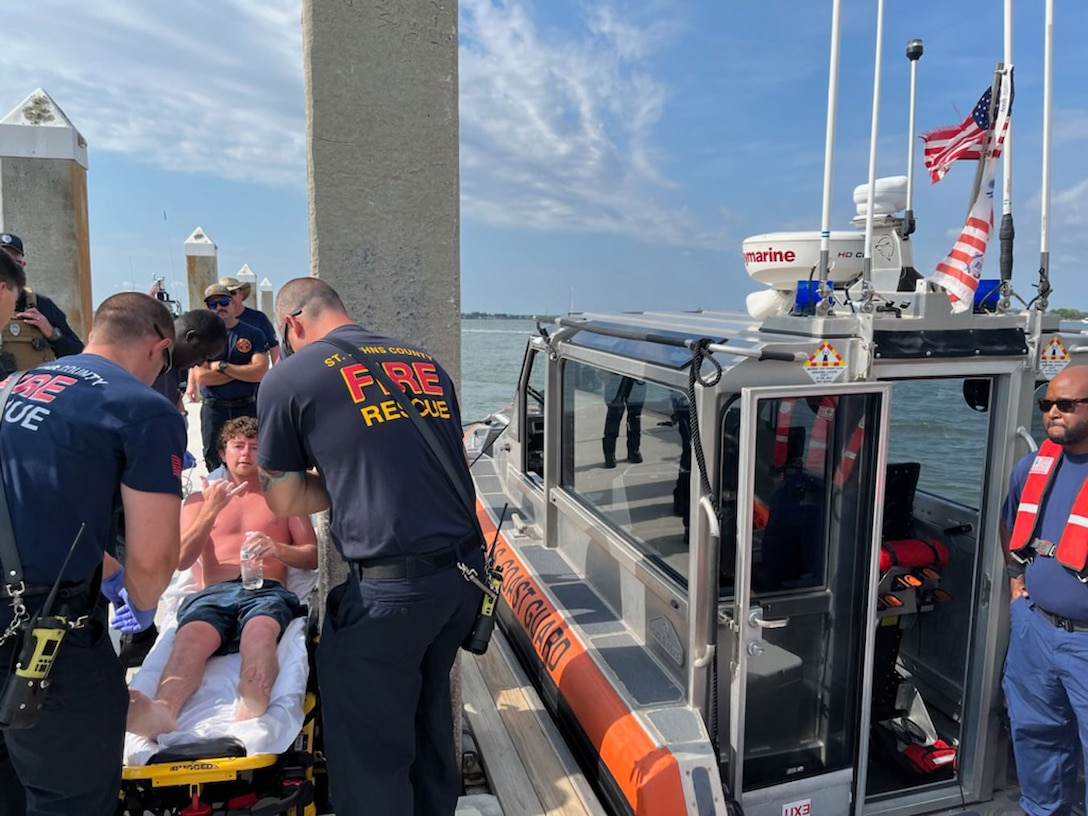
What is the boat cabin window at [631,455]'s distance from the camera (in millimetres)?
2797

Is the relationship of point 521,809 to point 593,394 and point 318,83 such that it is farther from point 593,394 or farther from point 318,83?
point 318,83

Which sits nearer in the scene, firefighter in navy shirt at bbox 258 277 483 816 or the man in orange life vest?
firefighter in navy shirt at bbox 258 277 483 816

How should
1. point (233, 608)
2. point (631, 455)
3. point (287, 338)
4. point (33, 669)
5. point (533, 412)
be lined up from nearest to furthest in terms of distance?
point (33, 669), point (287, 338), point (233, 608), point (631, 455), point (533, 412)

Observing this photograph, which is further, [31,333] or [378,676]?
[31,333]

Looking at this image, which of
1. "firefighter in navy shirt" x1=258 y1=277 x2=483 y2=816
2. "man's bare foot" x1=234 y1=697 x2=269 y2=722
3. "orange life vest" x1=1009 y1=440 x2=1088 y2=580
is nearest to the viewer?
"firefighter in navy shirt" x1=258 y1=277 x2=483 y2=816

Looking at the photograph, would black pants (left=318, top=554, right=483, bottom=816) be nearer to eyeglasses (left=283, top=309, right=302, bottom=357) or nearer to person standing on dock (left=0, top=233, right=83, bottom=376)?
eyeglasses (left=283, top=309, right=302, bottom=357)

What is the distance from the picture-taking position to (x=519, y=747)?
9.91ft

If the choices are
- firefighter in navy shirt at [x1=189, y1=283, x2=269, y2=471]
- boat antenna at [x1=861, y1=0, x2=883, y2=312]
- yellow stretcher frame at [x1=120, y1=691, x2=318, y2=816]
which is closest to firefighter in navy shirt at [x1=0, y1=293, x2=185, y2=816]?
yellow stretcher frame at [x1=120, y1=691, x2=318, y2=816]

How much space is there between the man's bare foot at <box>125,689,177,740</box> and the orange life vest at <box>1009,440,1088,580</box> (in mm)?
2994

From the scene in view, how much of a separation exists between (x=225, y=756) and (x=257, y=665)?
0.35 m

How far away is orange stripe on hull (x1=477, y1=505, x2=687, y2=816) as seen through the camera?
7.73 feet

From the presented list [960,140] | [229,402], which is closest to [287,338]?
[960,140]

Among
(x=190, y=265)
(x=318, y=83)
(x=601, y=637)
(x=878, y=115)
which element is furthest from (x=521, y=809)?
(x=190, y=265)

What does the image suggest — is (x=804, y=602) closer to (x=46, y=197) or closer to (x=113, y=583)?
(x=113, y=583)
